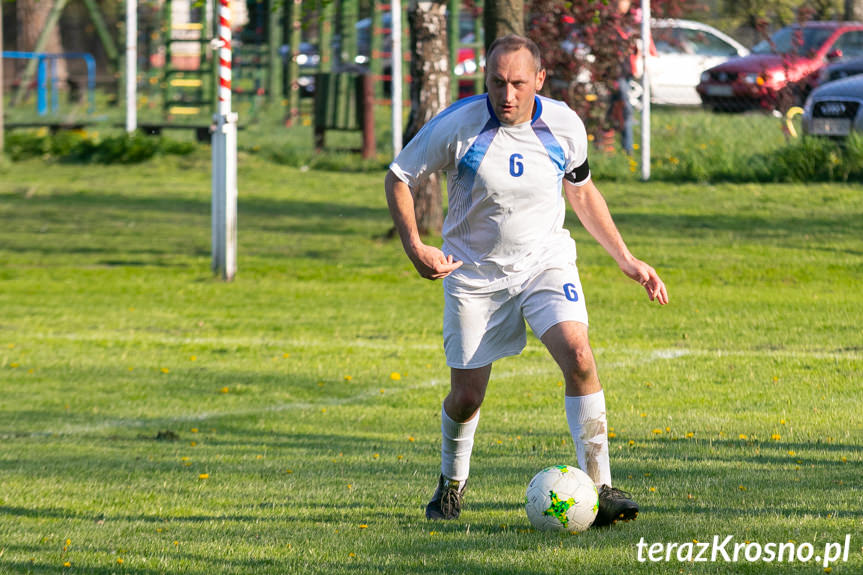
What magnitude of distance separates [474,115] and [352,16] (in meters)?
23.8

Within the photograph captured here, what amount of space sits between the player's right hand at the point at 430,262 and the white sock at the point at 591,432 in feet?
2.37

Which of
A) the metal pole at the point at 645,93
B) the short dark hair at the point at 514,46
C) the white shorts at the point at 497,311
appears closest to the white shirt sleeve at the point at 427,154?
the short dark hair at the point at 514,46

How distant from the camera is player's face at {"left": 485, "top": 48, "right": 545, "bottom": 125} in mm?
5039

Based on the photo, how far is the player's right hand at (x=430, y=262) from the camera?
500cm

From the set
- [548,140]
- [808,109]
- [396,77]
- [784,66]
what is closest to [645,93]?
[808,109]

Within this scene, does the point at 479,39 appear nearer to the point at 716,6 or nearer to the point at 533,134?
the point at 716,6

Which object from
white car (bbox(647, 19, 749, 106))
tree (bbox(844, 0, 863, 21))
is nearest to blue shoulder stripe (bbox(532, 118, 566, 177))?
tree (bbox(844, 0, 863, 21))

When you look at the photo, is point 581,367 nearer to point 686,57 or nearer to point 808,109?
point 808,109

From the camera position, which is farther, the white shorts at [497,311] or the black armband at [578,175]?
the black armband at [578,175]

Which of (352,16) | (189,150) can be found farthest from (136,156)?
(352,16)

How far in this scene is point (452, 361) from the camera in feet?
17.6

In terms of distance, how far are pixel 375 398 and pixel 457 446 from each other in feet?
10.8

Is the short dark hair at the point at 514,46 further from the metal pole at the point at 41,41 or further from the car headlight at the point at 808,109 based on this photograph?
the metal pole at the point at 41,41

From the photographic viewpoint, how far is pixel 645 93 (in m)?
19.2
